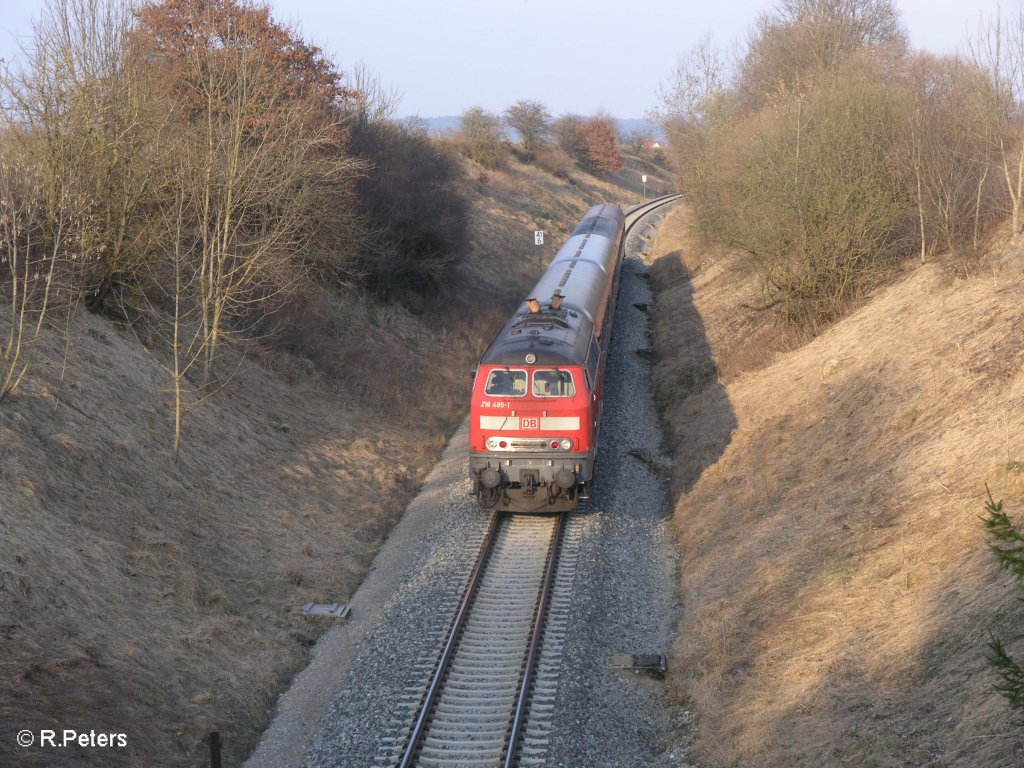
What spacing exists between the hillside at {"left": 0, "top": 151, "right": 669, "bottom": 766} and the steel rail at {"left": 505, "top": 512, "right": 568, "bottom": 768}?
9.36ft

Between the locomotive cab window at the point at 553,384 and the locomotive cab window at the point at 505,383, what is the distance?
227 mm

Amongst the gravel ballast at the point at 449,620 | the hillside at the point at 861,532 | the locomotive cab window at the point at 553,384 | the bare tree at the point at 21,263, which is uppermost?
the bare tree at the point at 21,263

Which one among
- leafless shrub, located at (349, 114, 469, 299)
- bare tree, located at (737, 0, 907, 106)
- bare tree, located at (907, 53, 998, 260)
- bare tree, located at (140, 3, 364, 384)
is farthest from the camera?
bare tree, located at (737, 0, 907, 106)

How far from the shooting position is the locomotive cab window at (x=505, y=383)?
559 inches

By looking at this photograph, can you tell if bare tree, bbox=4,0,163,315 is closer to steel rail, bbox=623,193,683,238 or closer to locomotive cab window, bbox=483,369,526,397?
locomotive cab window, bbox=483,369,526,397

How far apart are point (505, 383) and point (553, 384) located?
780mm

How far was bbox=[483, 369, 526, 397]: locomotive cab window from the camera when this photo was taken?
46.6 ft

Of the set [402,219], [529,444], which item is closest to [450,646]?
[529,444]

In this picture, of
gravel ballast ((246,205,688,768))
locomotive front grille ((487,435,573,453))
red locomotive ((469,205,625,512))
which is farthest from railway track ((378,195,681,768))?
locomotive front grille ((487,435,573,453))

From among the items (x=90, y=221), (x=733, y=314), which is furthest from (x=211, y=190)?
(x=733, y=314)

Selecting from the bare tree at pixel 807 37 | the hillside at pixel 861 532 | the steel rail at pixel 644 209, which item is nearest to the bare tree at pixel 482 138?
the steel rail at pixel 644 209

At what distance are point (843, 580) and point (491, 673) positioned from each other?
4317 millimetres

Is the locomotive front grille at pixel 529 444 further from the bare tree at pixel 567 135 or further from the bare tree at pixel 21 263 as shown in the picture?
the bare tree at pixel 567 135

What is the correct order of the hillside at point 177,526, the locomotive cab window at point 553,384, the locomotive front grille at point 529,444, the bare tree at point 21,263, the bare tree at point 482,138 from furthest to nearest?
the bare tree at point 482,138 → the locomotive cab window at point 553,384 → the locomotive front grille at point 529,444 → the bare tree at point 21,263 → the hillside at point 177,526
